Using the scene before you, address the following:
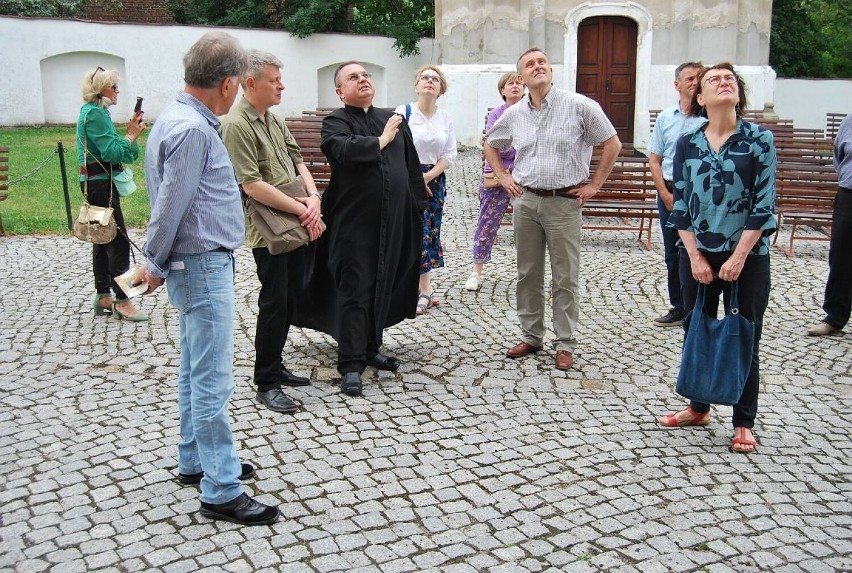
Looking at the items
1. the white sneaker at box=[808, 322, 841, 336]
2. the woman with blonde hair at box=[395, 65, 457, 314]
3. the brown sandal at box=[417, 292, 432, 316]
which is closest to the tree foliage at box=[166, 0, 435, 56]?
the woman with blonde hair at box=[395, 65, 457, 314]

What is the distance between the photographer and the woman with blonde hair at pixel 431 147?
724cm

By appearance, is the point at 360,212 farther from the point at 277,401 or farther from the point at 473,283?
the point at 473,283

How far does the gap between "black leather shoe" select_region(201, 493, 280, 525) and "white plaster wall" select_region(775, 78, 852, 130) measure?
916 inches

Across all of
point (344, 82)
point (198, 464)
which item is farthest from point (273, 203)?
point (198, 464)

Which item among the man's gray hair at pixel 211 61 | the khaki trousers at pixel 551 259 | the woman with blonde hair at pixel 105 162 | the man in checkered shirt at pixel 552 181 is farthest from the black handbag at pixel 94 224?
the man's gray hair at pixel 211 61

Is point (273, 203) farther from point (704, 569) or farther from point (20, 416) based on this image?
point (704, 569)

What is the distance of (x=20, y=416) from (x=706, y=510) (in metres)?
3.73

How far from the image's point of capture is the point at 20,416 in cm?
532

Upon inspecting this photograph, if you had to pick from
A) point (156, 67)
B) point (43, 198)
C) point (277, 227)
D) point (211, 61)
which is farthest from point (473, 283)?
point (156, 67)

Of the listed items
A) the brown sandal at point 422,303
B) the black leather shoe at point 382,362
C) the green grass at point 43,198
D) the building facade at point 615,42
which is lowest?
the black leather shoe at point 382,362

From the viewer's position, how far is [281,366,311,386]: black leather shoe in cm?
578

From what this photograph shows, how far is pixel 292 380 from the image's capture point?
228 inches

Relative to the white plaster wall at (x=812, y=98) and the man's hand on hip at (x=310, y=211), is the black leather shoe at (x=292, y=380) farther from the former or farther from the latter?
the white plaster wall at (x=812, y=98)

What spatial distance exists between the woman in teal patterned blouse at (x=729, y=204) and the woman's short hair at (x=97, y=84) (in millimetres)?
4199
